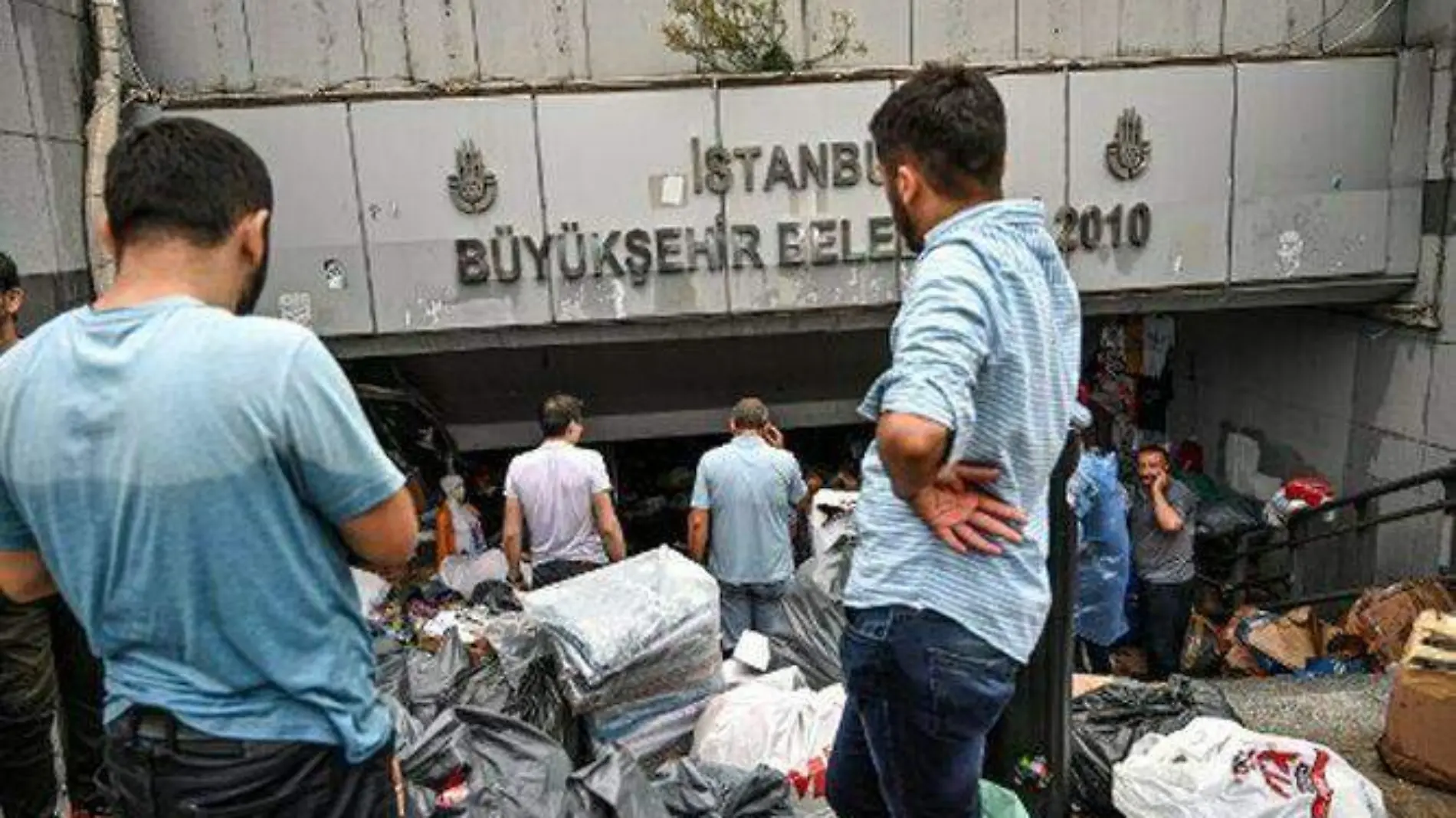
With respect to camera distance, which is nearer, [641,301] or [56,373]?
[56,373]

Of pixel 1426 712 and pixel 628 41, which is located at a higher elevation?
pixel 628 41

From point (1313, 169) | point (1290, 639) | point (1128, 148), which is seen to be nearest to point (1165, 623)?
point (1290, 639)

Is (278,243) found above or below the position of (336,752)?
above

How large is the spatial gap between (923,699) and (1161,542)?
5082mm

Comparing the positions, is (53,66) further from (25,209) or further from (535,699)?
(535,699)

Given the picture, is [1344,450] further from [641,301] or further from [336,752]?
[336,752]

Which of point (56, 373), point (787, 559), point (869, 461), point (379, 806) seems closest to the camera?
point (56, 373)

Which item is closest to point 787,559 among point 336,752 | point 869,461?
point 869,461

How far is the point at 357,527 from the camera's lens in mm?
1558

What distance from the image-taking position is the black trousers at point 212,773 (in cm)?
154

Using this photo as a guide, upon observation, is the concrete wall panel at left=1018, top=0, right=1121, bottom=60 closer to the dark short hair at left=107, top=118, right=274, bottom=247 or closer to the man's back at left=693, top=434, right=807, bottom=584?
the man's back at left=693, top=434, right=807, bottom=584

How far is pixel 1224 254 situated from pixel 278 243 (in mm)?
7032

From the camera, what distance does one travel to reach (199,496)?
1413mm

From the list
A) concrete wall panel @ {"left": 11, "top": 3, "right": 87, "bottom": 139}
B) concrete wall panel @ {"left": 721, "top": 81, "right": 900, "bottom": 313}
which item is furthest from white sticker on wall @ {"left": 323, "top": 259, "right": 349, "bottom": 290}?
concrete wall panel @ {"left": 721, "top": 81, "right": 900, "bottom": 313}
